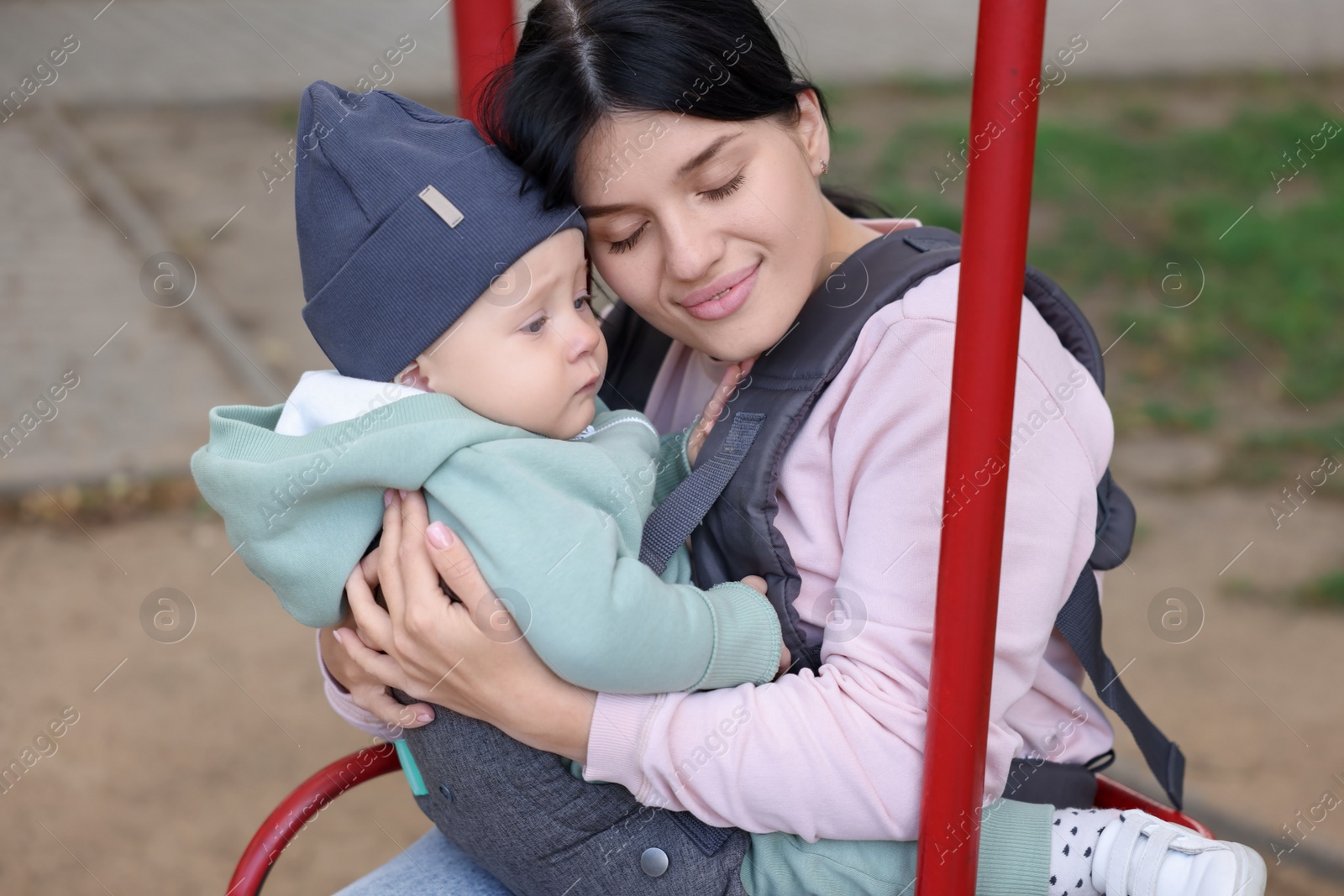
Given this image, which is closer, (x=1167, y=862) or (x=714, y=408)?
(x=1167, y=862)

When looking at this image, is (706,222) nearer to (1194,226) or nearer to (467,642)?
(467,642)

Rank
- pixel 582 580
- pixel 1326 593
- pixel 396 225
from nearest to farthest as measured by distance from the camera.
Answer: pixel 582 580 → pixel 396 225 → pixel 1326 593

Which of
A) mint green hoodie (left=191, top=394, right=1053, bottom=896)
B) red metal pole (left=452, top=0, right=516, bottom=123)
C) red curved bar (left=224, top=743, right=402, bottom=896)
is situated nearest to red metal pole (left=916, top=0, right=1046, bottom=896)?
mint green hoodie (left=191, top=394, right=1053, bottom=896)

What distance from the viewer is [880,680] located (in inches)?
47.3

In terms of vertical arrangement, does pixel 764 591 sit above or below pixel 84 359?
above

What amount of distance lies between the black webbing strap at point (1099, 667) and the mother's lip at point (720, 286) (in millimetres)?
462

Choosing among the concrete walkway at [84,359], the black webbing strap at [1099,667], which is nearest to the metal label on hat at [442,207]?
the black webbing strap at [1099,667]

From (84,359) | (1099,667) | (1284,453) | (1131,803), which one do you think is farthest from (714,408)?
(84,359)

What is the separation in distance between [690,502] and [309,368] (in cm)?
355

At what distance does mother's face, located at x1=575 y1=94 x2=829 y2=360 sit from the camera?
1316mm

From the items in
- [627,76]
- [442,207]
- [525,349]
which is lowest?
[525,349]

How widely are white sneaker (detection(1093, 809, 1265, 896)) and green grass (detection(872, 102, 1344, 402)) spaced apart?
3.27m

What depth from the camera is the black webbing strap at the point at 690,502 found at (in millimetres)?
1297

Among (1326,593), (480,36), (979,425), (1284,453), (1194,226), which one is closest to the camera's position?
(979,425)
